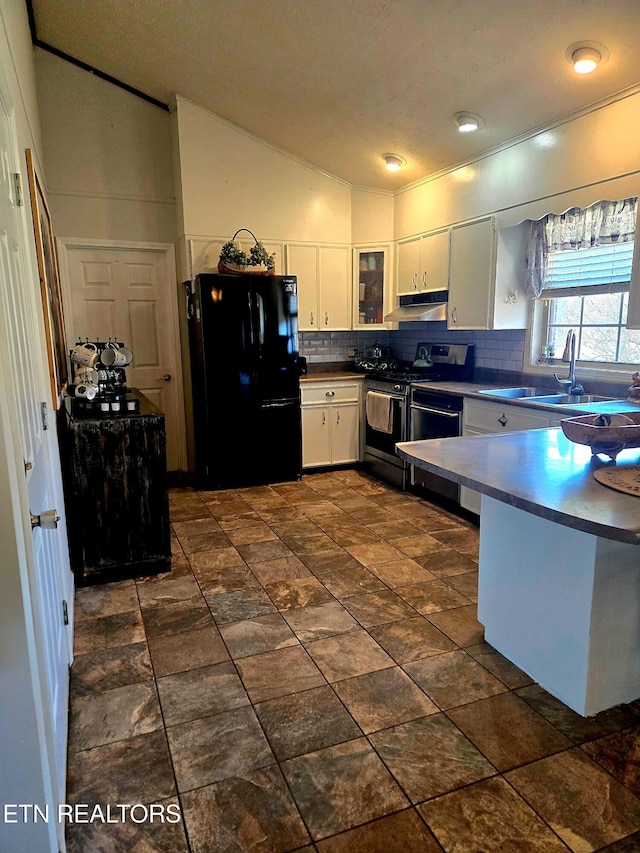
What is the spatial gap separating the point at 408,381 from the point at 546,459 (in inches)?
99.5

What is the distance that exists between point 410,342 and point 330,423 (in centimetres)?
121

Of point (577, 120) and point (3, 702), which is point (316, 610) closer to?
point (3, 702)

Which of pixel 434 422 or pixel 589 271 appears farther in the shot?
pixel 434 422

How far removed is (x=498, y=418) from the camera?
11.4 ft

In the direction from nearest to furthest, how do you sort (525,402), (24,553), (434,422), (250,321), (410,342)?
(24,553) < (525,402) < (434,422) < (250,321) < (410,342)

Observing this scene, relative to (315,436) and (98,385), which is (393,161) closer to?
(315,436)

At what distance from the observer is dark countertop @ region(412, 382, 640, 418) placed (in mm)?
2900

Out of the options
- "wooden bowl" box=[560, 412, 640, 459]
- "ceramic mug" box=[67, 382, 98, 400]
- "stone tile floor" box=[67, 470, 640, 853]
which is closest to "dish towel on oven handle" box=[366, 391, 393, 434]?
"stone tile floor" box=[67, 470, 640, 853]

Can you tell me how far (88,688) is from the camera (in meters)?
2.08

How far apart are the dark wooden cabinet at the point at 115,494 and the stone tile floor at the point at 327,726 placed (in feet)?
0.46

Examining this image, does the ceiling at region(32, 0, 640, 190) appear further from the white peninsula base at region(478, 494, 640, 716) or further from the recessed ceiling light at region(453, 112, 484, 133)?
the white peninsula base at region(478, 494, 640, 716)

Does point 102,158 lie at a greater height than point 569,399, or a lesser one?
greater

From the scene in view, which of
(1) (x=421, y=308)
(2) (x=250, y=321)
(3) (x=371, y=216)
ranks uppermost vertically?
(3) (x=371, y=216)

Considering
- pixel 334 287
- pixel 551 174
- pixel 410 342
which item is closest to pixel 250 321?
pixel 334 287
